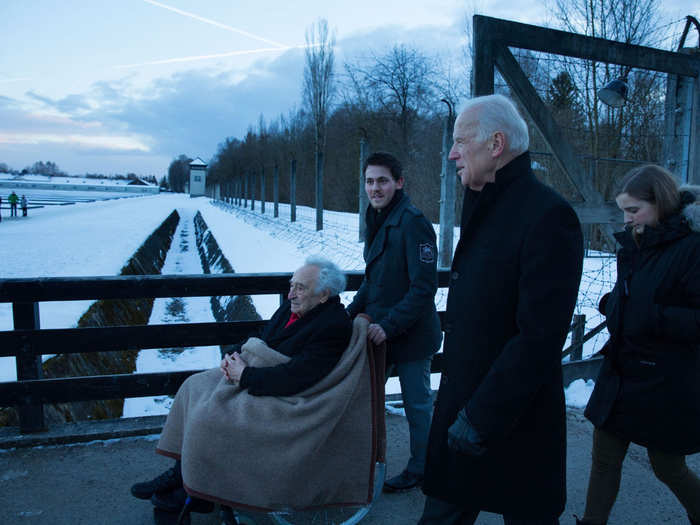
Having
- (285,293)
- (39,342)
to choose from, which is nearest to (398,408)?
(285,293)

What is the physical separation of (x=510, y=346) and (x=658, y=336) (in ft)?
3.19

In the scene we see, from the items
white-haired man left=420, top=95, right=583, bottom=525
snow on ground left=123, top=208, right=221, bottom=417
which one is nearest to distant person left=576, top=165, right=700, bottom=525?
white-haired man left=420, top=95, right=583, bottom=525

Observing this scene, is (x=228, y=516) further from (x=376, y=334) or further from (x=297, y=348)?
(x=376, y=334)

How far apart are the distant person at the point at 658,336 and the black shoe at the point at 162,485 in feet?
6.44

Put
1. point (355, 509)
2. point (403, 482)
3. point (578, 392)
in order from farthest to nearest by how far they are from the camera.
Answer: point (578, 392) → point (403, 482) → point (355, 509)

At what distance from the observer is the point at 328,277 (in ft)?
8.23

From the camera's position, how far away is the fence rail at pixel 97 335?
3393mm

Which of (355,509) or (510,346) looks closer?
(510,346)

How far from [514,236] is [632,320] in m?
0.94

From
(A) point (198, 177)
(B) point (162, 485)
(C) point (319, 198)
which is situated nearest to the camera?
(B) point (162, 485)

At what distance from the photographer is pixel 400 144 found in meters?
19.1

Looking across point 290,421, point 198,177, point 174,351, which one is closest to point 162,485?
point 290,421

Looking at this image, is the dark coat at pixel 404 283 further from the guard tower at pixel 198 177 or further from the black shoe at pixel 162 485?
the guard tower at pixel 198 177

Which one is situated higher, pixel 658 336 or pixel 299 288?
pixel 299 288
